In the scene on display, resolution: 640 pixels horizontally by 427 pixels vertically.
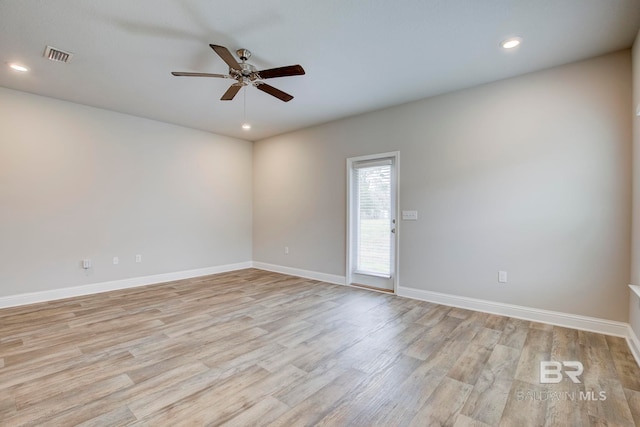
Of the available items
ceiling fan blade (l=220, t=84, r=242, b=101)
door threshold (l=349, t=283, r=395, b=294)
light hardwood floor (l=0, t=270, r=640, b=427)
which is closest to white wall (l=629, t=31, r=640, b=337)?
light hardwood floor (l=0, t=270, r=640, b=427)

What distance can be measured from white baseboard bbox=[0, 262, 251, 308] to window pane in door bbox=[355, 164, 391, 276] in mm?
2980

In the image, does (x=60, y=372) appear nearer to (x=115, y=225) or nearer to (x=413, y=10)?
(x=115, y=225)

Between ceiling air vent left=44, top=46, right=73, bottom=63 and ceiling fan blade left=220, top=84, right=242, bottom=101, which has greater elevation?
ceiling air vent left=44, top=46, right=73, bottom=63

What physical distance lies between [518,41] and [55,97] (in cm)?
564

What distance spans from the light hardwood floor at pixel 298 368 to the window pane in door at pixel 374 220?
0.99m

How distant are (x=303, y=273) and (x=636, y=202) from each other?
444cm

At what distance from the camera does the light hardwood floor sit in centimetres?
173

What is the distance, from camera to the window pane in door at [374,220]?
4484 millimetres

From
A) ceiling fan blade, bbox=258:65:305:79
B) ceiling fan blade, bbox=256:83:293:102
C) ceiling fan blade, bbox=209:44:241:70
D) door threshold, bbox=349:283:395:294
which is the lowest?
door threshold, bbox=349:283:395:294

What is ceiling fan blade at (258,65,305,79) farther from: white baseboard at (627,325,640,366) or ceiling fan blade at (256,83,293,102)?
white baseboard at (627,325,640,366)

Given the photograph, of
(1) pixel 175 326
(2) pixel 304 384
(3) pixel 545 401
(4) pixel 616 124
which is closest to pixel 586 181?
(4) pixel 616 124

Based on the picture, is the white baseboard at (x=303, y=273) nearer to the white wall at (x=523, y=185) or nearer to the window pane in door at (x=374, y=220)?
the window pane in door at (x=374, y=220)

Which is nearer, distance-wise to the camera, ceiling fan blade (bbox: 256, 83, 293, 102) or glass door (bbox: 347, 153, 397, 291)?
ceiling fan blade (bbox: 256, 83, 293, 102)

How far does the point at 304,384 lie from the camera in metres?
2.02
